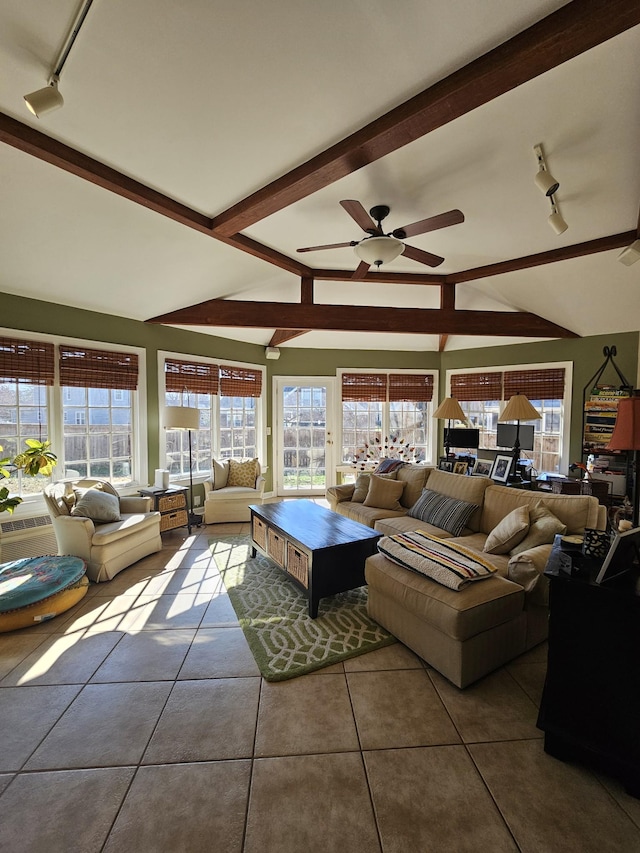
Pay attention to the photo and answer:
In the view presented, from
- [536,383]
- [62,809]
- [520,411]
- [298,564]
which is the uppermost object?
[536,383]

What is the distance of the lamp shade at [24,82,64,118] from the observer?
1.54 metres

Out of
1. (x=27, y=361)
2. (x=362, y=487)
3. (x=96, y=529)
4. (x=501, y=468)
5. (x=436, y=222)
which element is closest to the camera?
(x=436, y=222)

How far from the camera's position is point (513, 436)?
485cm

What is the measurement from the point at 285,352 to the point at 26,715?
208 inches

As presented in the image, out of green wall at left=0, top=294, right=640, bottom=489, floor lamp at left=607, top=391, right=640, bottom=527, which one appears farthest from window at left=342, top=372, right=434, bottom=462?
floor lamp at left=607, top=391, right=640, bottom=527

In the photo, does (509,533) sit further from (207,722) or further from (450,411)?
(450,411)

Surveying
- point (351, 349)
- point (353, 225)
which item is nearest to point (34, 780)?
point (353, 225)

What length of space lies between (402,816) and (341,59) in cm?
305

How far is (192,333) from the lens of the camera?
5.32m

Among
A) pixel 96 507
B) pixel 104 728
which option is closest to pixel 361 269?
pixel 96 507

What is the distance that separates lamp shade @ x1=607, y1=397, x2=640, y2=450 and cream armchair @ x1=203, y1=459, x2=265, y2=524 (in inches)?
150

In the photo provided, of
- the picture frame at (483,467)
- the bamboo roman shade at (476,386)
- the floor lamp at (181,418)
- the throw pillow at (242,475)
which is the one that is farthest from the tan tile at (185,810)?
the bamboo roman shade at (476,386)

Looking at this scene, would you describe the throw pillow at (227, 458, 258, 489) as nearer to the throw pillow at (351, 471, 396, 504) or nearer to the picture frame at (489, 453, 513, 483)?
the throw pillow at (351, 471, 396, 504)

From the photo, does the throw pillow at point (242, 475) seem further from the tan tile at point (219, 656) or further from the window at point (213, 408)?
the tan tile at point (219, 656)
